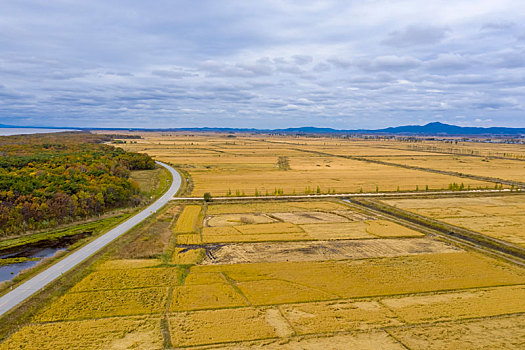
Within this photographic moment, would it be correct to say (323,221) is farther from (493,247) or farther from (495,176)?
(495,176)

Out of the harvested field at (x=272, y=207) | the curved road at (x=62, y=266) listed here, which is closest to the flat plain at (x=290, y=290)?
the curved road at (x=62, y=266)

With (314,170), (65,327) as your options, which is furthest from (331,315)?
(314,170)

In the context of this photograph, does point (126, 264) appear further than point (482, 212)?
No

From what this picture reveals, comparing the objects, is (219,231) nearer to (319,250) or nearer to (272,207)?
(319,250)

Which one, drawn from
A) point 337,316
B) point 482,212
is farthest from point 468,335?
point 482,212

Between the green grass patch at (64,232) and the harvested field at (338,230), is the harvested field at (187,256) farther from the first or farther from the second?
the harvested field at (338,230)
